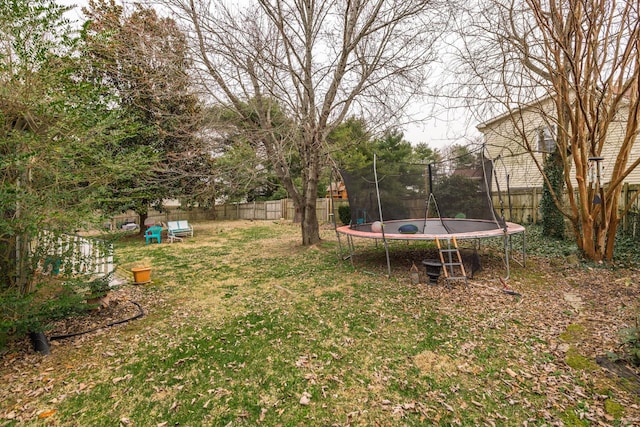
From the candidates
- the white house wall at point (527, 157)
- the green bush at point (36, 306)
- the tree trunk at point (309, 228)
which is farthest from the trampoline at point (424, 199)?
the green bush at point (36, 306)

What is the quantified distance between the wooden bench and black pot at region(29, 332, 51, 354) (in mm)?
7955

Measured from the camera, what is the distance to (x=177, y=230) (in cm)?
1092

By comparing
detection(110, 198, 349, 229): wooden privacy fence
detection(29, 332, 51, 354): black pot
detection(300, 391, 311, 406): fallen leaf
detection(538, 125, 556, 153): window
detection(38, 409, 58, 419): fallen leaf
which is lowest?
detection(300, 391, 311, 406): fallen leaf

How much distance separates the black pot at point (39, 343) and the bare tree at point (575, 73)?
6.98m

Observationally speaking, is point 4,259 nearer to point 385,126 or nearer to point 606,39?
point 385,126

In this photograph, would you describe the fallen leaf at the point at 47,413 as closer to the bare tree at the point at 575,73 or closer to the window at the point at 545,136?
the bare tree at the point at 575,73

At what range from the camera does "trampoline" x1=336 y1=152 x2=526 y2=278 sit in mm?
6234

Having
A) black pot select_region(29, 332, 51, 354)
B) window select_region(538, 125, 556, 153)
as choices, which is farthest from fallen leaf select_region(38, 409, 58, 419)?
window select_region(538, 125, 556, 153)

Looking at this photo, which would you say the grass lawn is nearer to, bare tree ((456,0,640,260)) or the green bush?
the green bush

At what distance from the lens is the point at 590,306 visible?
3.61 m

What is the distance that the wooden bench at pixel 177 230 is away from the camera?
10.6 m

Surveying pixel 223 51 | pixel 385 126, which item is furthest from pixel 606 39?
pixel 223 51

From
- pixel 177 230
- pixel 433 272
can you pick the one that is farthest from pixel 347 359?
pixel 177 230

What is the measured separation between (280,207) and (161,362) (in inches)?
580
